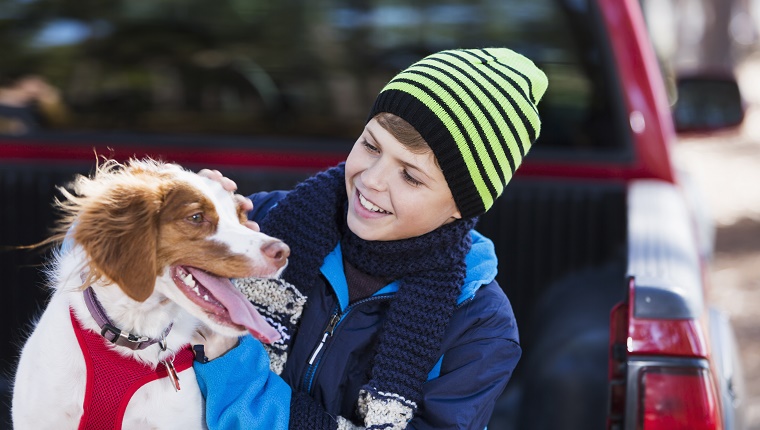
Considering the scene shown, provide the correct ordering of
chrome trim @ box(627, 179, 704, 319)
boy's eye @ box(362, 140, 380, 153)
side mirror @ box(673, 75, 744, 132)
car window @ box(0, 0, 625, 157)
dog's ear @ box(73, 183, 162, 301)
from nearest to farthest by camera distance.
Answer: dog's ear @ box(73, 183, 162, 301), chrome trim @ box(627, 179, 704, 319), boy's eye @ box(362, 140, 380, 153), car window @ box(0, 0, 625, 157), side mirror @ box(673, 75, 744, 132)

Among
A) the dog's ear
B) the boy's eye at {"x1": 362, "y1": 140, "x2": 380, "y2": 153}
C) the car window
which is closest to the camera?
the dog's ear

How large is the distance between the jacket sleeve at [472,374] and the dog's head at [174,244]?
0.43 metres

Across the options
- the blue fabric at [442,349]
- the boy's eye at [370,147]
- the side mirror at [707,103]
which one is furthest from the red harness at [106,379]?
the side mirror at [707,103]

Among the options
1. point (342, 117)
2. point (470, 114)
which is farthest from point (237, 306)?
point (342, 117)

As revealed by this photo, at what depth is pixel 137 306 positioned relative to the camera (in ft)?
7.84

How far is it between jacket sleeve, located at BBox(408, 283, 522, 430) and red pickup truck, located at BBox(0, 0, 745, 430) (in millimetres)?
576

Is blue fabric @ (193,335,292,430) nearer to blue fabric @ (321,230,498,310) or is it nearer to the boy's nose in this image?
blue fabric @ (321,230,498,310)

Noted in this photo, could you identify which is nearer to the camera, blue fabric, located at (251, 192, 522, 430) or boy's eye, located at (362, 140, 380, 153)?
blue fabric, located at (251, 192, 522, 430)

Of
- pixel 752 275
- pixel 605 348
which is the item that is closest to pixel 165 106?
pixel 605 348

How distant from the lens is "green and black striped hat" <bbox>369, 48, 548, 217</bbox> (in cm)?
234

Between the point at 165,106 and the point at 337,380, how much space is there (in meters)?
1.80

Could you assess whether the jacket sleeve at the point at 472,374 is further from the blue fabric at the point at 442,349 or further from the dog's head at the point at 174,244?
the dog's head at the point at 174,244

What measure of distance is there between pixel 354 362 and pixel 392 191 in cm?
46

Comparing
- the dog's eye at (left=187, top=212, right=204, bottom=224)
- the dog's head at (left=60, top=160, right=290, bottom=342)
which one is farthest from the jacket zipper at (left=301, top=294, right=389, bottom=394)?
the dog's eye at (left=187, top=212, right=204, bottom=224)
